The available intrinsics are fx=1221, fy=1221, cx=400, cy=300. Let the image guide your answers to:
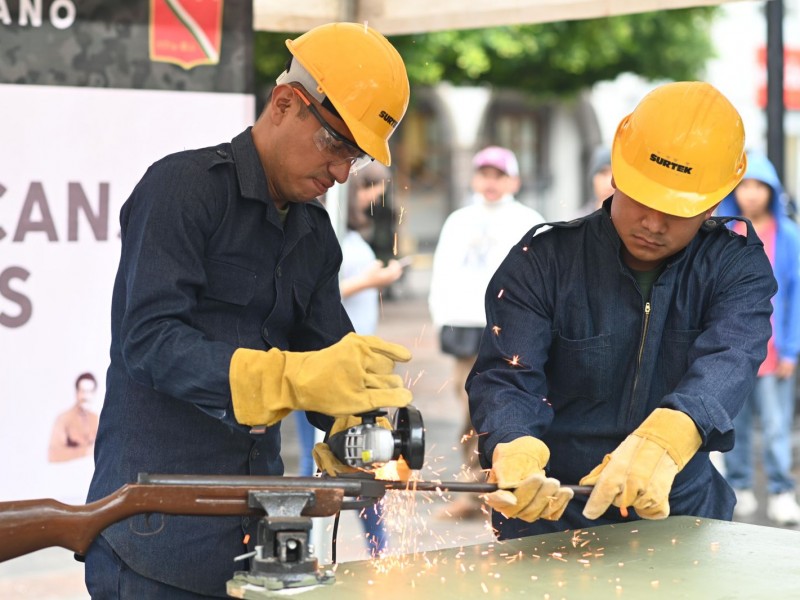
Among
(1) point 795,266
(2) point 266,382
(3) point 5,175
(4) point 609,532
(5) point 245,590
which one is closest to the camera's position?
(5) point 245,590

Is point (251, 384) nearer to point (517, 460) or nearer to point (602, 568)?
point (517, 460)

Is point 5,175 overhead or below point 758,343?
overhead

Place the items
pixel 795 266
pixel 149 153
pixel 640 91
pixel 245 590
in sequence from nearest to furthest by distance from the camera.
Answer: pixel 245 590
pixel 149 153
pixel 795 266
pixel 640 91

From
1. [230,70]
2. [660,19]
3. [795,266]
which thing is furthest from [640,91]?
[230,70]

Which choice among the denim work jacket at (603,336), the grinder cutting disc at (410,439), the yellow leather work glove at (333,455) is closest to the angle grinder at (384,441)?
the grinder cutting disc at (410,439)

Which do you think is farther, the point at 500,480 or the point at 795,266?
the point at 795,266

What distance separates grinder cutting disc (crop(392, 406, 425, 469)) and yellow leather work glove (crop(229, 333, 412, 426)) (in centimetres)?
7

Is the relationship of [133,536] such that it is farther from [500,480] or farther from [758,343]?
[758,343]

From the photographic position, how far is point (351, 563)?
2703mm

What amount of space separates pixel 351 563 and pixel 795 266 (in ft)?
17.6

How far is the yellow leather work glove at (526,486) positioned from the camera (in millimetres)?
2834

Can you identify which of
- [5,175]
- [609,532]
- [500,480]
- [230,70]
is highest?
[230,70]

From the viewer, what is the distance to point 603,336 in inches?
132

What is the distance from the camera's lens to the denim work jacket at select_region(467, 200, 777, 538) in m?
3.32
